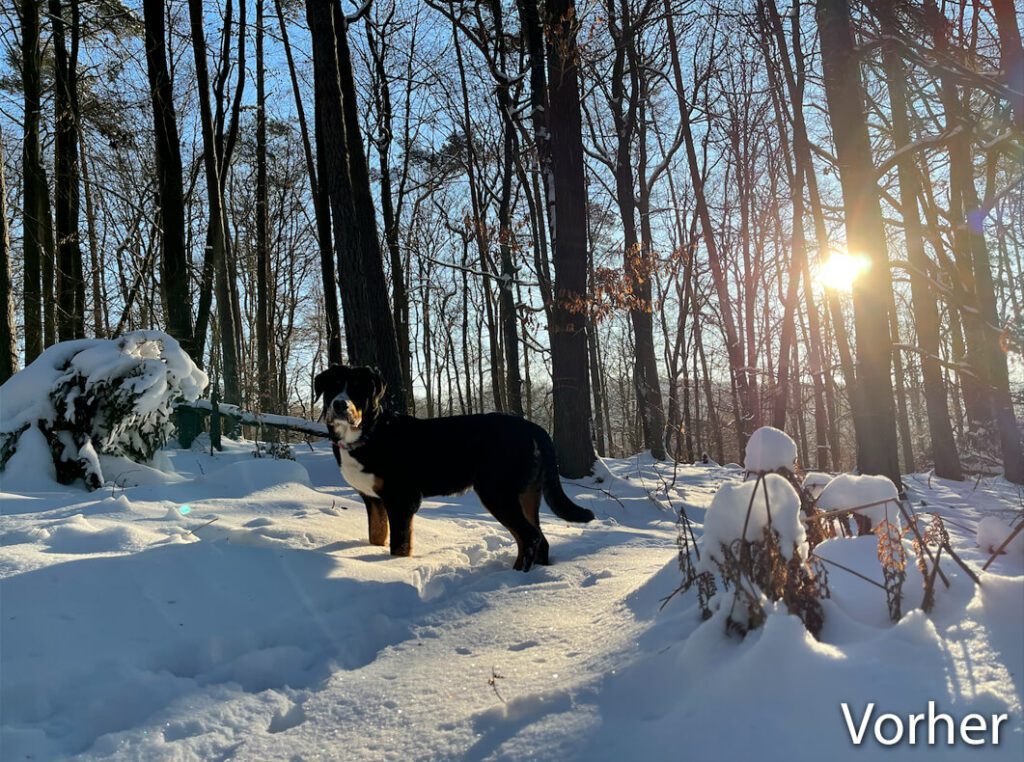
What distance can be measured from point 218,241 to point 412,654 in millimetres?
8215

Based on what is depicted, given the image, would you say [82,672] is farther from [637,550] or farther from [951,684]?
[637,550]

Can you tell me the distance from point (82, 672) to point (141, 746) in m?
0.47

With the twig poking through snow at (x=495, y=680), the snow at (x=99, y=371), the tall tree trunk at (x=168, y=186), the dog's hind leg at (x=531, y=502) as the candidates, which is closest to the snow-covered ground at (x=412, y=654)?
the twig poking through snow at (x=495, y=680)

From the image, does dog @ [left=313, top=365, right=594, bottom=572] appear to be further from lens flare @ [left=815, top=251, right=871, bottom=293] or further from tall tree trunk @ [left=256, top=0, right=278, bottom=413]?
tall tree trunk @ [left=256, top=0, right=278, bottom=413]

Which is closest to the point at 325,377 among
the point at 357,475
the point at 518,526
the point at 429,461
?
the point at 357,475

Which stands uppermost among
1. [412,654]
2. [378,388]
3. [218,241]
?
[218,241]

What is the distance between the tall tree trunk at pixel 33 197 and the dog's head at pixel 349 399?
1163cm

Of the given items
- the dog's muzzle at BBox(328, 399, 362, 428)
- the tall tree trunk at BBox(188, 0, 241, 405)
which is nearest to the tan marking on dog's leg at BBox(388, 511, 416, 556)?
the dog's muzzle at BBox(328, 399, 362, 428)

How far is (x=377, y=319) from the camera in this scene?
25.1 ft

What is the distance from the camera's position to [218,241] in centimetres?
910

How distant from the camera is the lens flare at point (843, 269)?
709 cm

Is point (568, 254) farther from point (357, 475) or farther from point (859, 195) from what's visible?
point (357, 475)

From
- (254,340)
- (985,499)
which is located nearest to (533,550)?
(985,499)

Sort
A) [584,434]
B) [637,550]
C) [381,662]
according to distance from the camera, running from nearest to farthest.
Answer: [381,662], [637,550], [584,434]
